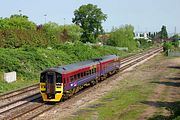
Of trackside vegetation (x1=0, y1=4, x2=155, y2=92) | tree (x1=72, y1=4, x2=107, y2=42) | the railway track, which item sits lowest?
the railway track

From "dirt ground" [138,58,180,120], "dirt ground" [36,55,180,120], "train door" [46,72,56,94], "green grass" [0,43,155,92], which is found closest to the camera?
"dirt ground" [138,58,180,120]

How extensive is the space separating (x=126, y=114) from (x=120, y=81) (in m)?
19.1

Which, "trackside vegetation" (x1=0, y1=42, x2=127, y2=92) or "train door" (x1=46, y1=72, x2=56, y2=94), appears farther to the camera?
"trackside vegetation" (x1=0, y1=42, x2=127, y2=92)

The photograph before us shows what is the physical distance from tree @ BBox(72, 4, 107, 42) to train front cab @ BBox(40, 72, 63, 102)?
102m

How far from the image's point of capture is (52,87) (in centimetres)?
2888

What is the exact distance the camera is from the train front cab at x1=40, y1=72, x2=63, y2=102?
2888 centimetres

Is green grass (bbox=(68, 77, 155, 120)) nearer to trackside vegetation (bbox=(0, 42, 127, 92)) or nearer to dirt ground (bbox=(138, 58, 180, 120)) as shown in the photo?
dirt ground (bbox=(138, 58, 180, 120))

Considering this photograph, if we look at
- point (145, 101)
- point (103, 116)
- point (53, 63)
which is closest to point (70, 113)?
point (103, 116)

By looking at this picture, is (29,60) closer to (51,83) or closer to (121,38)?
(51,83)

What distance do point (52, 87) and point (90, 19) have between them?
109166 mm

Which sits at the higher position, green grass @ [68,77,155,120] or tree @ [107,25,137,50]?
tree @ [107,25,137,50]

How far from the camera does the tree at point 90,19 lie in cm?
13362

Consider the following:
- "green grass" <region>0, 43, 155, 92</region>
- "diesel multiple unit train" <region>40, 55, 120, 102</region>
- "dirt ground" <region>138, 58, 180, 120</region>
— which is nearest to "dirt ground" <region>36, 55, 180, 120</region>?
"dirt ground" <region>138, 58, 180, 120</region>

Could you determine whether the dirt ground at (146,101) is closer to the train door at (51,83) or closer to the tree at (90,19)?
the train door at (51,83)
